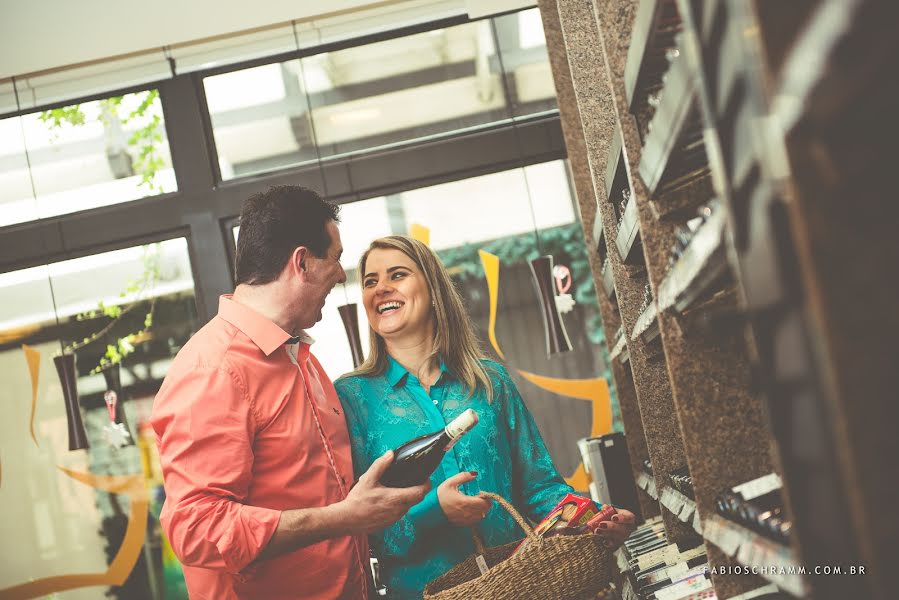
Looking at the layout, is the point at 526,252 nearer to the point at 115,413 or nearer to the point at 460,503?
the point at 115,413

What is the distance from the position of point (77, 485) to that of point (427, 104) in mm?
2921

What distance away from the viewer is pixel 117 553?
4645mm

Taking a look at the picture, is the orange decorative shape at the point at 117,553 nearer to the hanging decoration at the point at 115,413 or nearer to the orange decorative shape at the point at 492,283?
the hanging decoration at the point at 115,413

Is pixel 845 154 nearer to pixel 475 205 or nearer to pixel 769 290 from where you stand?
pixel 769 290

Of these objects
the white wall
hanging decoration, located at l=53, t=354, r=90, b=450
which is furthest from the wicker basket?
the white wall

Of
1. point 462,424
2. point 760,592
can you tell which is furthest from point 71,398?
point 760,592

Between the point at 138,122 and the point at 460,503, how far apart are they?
12.3 ft

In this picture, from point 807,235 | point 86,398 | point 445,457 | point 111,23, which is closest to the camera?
point 807,235

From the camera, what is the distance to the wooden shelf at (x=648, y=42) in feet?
4.12

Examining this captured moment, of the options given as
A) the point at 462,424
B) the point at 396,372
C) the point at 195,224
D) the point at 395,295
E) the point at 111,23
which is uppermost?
the point at 111,23

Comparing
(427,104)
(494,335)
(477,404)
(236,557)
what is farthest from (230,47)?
(236,557)

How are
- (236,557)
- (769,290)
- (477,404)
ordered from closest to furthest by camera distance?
1. (769,290)
2. (236,557)
3. (477,404)

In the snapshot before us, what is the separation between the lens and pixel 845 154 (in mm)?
684

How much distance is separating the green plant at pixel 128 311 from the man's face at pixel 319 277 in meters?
2.87
